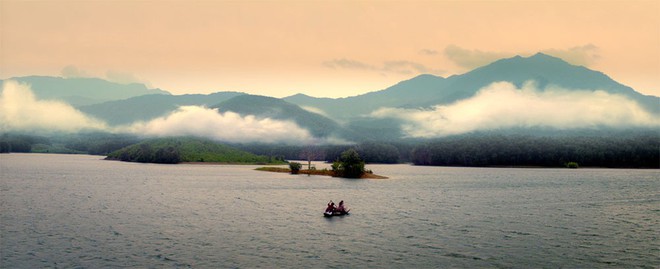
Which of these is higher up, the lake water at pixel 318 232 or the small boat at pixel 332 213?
the small boat at pixel 332 213

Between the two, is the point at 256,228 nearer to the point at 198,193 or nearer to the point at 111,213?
the point at 111,213

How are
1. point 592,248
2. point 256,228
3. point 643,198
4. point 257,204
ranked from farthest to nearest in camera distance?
point 643,198 < point 257,204 < point 256,228 < point 592,248

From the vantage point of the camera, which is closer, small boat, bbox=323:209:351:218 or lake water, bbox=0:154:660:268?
lake water, bbox=0:154:660:268

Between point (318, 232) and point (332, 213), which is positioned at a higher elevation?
point (332, 213)

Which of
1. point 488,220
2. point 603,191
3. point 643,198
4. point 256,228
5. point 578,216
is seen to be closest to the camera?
point 256,228

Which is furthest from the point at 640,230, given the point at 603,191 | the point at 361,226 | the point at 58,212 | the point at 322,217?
the point at 58,212

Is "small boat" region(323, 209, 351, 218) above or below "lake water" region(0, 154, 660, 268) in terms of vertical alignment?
above

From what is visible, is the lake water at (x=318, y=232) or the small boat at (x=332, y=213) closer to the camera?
the lake water at (x=318, y=232)

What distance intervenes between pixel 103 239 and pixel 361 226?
43.6 metres

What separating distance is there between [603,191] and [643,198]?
26708 millimetres

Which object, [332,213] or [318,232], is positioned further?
[332,213]

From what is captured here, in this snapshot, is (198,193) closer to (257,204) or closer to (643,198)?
(257,204)

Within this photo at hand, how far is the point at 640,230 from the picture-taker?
93.6 metres

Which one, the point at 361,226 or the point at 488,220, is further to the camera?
the point at 488,220
